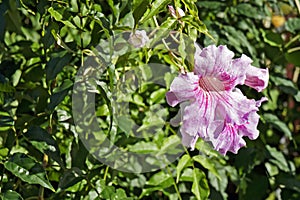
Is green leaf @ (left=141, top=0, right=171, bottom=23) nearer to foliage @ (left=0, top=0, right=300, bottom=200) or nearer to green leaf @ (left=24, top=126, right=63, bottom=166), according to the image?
foliage @ (left=0, top=0, right=300, bottom=200)

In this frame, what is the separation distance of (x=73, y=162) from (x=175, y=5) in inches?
17.6

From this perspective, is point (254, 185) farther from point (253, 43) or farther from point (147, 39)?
point (147, 39)

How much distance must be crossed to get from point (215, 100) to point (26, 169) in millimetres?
385

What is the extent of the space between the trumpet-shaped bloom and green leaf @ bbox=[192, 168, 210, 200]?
1.10 feet

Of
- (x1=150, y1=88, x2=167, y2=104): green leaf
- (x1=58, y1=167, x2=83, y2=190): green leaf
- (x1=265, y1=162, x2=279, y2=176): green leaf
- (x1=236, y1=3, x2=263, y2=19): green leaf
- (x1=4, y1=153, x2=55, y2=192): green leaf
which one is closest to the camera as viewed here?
(x1=4, y1=153, x2=55, y2=192): green leaf

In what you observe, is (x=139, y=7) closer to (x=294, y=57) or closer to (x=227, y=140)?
(x=227, y=140)

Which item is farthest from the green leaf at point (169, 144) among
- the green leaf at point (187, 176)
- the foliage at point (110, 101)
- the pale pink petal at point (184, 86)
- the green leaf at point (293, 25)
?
the green leaf at point (293, 25)

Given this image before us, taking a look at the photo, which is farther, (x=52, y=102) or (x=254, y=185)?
(x=254, y=185)

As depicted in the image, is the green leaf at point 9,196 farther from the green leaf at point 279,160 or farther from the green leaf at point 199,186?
the green leaf at point 279,160

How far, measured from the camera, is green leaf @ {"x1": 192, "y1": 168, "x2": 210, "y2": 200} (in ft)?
4.41

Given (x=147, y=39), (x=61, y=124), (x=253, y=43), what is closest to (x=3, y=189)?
(x=61, y=124)

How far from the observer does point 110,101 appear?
1.05 meters

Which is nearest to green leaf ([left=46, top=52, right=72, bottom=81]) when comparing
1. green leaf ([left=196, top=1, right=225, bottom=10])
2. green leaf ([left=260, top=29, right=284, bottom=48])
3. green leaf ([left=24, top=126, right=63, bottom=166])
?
green leaf ([left=24, top=126, right=63, bottom=166])

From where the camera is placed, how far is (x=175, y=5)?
103cm
